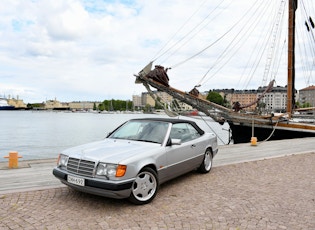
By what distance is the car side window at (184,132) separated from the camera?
640 centimetres

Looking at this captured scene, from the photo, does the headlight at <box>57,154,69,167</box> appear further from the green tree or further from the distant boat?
the distant boat

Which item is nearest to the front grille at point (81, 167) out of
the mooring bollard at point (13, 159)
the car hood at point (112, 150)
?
the car hood at point (112, 150)

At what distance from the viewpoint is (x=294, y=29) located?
21.3 meters

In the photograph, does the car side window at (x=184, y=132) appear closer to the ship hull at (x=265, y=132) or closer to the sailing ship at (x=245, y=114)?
the sailing ship at (x=245, y=114)

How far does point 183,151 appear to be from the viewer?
6.34 metres

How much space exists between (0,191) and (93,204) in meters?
1.99

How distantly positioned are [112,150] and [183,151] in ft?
5.76

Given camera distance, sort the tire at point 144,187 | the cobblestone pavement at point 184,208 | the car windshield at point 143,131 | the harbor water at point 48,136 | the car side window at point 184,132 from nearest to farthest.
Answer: the cobblestone pavement at point 184,208
the tire at point 144,187
the car windshield at point 143,131
the car side window at point 184,132
the harbor water at point 48,136

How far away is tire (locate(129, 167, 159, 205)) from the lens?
499 cm

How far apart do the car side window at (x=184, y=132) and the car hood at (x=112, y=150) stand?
30.5 inches

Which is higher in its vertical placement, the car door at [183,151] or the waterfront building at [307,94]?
the waterfront building at [307,94]

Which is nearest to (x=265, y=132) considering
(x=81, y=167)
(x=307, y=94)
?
(x=81, y=167)

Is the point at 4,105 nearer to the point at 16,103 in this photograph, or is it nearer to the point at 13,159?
the point at 16,103

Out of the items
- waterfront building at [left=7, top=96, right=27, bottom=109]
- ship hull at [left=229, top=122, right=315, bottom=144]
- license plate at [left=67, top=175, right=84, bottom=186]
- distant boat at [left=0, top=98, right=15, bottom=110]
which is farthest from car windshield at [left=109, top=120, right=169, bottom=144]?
waterfront building at [left=7, top=96, right=27, bottom=109]
